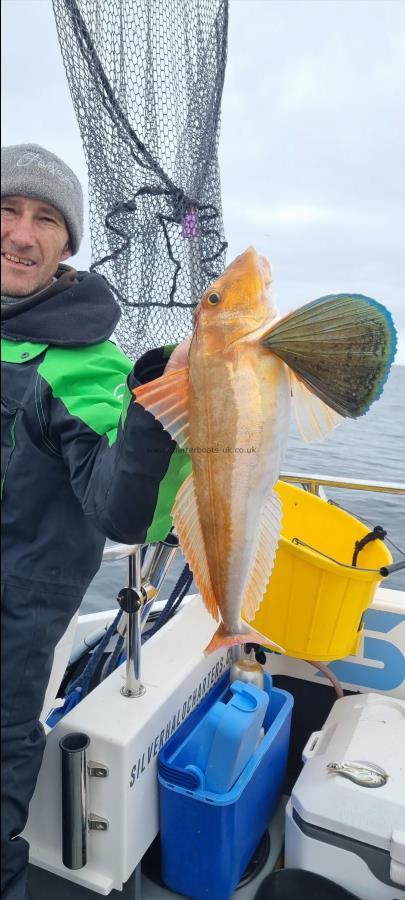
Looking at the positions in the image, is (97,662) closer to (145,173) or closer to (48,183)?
(48,183)

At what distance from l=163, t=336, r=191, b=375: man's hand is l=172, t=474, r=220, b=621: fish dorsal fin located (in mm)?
254

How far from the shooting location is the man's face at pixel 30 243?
1.91 meters

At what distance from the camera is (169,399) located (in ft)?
4.39

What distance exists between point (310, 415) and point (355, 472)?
541 inches

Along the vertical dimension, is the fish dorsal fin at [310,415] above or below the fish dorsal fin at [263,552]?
above

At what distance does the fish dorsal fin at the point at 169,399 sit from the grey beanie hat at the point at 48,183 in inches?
34.7

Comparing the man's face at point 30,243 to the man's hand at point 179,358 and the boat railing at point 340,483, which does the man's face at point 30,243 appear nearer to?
the man's hand at point 179,358

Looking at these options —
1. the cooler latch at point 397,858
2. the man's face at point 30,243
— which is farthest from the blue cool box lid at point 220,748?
the man's face at point 30,243

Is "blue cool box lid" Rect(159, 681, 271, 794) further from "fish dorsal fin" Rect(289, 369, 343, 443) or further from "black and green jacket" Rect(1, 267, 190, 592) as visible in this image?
"fish dorsal fin" Rect(289, 369, 343, 443)

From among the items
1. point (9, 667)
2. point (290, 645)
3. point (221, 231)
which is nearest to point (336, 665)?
point (290, 645)

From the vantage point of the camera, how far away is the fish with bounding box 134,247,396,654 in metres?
1.29

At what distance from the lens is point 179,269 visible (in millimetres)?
2811

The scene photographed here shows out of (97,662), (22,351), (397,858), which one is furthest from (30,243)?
(397,858)

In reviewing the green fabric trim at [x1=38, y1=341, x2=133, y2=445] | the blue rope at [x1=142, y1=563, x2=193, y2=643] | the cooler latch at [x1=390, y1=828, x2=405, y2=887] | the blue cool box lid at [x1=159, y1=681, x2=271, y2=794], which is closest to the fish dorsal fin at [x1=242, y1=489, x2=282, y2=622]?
the green fabric trim at [x1=38, y1=341, x2=133, y2=445]
